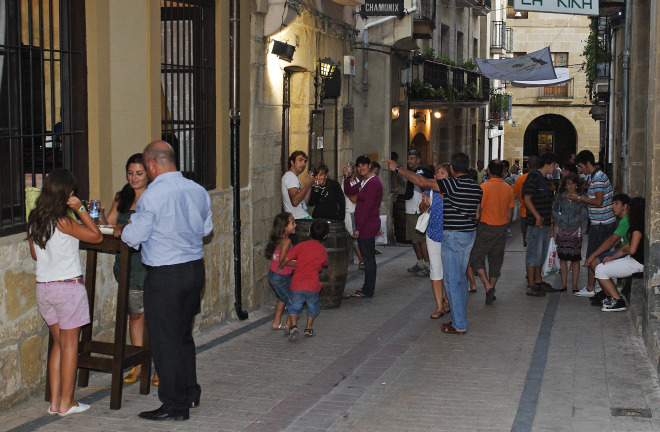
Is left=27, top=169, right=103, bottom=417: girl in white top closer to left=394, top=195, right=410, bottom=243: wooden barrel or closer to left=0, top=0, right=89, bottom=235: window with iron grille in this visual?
left=0, top=0, right=89, bottom=235: window with iron grille

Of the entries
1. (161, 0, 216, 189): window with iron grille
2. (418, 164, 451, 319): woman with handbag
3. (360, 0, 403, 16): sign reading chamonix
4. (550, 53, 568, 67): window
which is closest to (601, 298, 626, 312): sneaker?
(418, 164, 451, 319): woman with handbag

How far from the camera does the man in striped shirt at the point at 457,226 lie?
9602 millimetres

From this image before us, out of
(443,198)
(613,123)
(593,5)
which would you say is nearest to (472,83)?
(613,123)

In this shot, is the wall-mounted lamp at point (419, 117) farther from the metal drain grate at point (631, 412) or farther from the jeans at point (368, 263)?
the metal drain grate at point (631, 412)

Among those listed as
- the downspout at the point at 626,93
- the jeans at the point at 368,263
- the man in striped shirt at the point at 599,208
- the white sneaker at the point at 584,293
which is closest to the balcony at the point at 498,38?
the downspout at the point at 626,93

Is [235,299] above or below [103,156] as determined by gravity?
below

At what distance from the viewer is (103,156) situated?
792 centimetres

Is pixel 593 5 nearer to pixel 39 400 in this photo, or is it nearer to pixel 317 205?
pixel 317 205

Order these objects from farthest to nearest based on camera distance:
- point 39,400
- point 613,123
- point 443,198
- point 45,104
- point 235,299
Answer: point 613,123
point 235,299
point 443,198
point 45,104
point 39,400

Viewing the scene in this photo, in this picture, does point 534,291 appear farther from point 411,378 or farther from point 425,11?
point 425,11

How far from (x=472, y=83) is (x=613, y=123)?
9.37m

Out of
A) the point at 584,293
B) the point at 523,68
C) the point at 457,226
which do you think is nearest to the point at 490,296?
the point at 584,293

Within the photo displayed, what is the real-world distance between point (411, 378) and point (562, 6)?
20.2ft

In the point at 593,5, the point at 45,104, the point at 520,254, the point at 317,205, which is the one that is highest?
the point at 593,5
